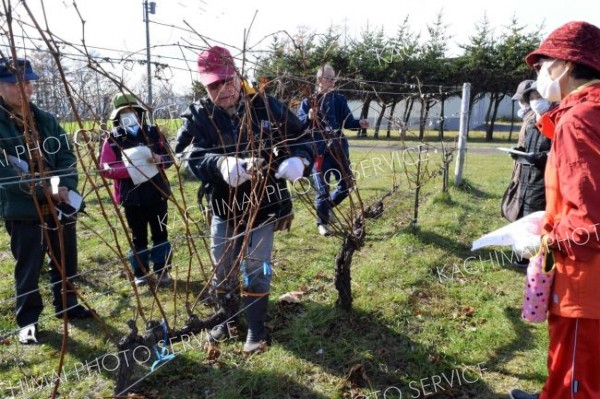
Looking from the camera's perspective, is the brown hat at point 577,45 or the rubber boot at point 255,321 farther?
the rubber boot at point 255,321

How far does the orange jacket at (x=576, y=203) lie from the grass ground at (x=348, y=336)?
895mm

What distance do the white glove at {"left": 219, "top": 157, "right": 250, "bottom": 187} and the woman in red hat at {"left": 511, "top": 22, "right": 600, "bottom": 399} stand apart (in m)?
1.38

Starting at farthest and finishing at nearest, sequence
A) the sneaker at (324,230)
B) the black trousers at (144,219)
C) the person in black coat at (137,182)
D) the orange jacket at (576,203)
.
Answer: the sneaker at (324,230)
the black trousers at (144,219)
the person in black coat at (137,182)
the orange jacket at (576,203)

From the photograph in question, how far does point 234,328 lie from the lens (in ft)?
9.43

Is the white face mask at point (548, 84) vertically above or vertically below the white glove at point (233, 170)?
above

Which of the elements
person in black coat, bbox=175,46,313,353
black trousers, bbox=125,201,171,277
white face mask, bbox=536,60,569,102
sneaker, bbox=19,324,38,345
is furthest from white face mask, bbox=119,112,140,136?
white face mask, bbox=536,60,569,102

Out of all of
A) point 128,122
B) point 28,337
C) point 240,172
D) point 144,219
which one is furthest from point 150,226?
point 240,172

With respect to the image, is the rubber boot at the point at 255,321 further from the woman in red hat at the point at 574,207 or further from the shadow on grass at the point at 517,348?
the woman in red hat at the point at 574,207

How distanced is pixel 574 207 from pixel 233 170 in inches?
58.7

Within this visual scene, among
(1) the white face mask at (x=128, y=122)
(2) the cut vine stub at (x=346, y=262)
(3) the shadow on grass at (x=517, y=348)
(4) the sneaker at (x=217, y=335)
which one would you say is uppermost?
(1) the white face mask at (x=128, y=122)

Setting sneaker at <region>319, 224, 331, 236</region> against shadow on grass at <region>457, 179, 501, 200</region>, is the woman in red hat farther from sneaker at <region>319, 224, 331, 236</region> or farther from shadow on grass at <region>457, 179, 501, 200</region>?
shadow on grass at <region>457, 179, 501, 200</region>

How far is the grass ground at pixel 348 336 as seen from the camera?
2.43 m

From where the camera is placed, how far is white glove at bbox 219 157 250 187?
2311 mm

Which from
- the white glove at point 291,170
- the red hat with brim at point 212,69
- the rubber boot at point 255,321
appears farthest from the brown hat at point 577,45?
the rubber boot at point 255,321
